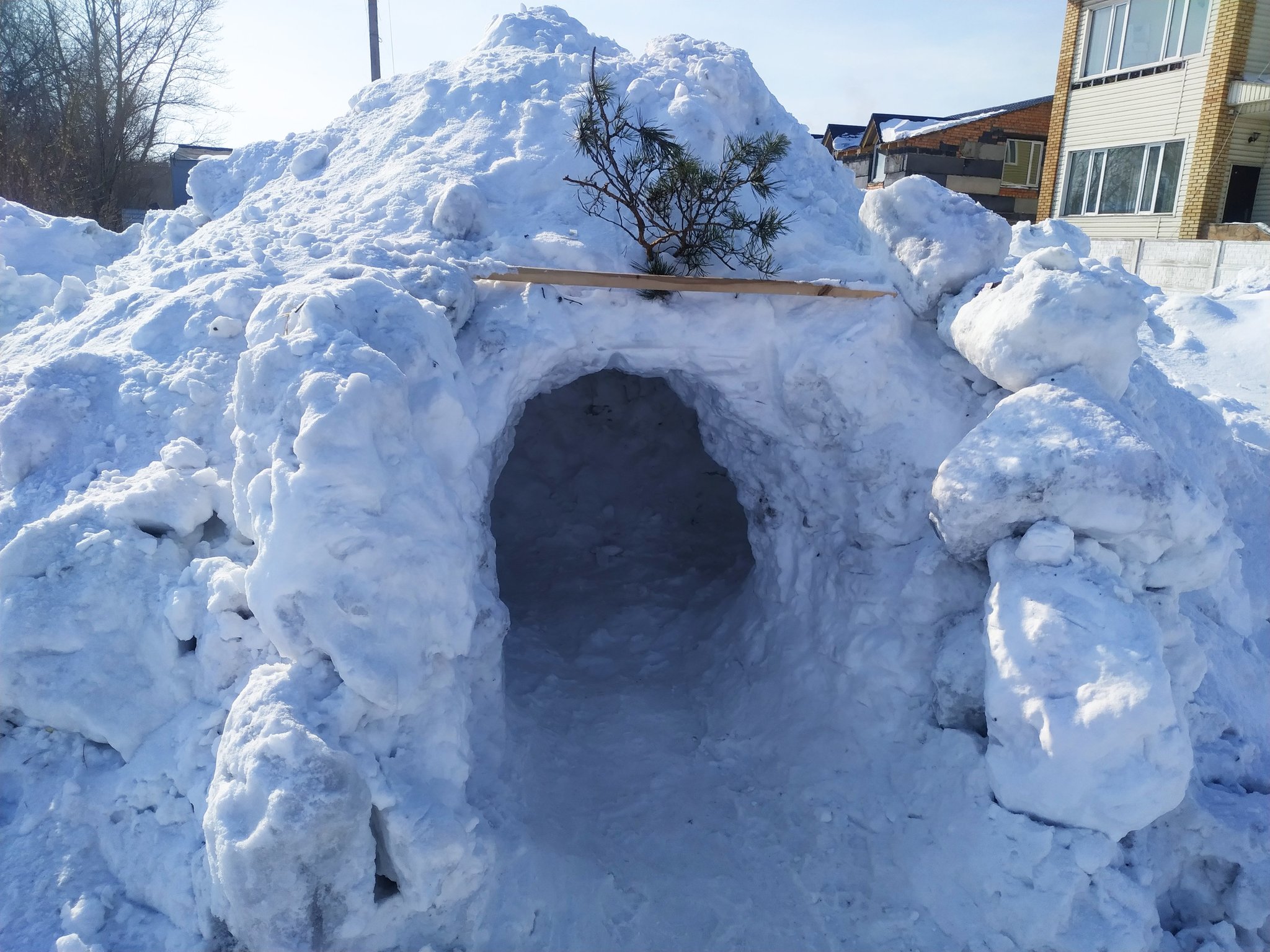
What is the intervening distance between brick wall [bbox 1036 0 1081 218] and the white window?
261 millimetres

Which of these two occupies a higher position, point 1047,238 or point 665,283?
point 1047,238

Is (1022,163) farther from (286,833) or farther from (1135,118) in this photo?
(286,833)

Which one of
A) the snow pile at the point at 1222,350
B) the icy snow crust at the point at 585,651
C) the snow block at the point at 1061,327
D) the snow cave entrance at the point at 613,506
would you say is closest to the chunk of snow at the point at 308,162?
the icy snow crust at the point at 585,651

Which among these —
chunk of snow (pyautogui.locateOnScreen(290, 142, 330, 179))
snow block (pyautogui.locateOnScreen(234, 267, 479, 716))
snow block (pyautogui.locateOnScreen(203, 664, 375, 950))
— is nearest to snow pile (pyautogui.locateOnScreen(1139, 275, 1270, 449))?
snow block (pyautogui.locateOnScreen(234, 267, 479, 716))

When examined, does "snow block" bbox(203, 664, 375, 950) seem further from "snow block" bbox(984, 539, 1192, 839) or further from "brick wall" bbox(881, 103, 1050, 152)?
"brick wall" bbox(881, 103, 1050, 152)

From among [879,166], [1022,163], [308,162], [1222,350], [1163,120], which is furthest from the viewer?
[879,166]

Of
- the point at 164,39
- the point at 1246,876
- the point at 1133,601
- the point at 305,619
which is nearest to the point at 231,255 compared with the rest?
the point at 305,619

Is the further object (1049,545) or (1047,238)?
(1047,238)

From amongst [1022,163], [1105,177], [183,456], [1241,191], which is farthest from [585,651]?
[1022,163]

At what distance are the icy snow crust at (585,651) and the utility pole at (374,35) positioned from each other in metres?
6.81

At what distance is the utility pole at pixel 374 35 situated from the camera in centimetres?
1195

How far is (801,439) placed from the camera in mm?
5340

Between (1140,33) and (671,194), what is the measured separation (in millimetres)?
15725

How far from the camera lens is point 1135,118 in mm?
15984
